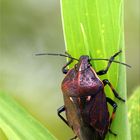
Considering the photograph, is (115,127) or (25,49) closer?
(115,127)

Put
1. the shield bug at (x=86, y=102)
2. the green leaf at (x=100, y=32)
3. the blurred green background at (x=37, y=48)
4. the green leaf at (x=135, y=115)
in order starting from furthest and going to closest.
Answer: the blurred green background at (x=37, y=48)
the shield bug at (x=86, y=102)
the green leaf at (x=135, y=115)
the green leaf at (x=100, y=32)

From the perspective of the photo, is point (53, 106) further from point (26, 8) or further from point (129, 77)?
point (26, 8)

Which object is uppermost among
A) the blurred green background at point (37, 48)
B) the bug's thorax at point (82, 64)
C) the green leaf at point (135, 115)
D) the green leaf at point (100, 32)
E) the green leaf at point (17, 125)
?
the green leaf at point (100, 32)

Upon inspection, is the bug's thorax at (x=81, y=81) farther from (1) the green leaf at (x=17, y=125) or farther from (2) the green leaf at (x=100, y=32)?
(1) the green leaf at (x=17, y=125)

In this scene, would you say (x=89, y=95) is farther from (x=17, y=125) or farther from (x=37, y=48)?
(x=37, y=48)

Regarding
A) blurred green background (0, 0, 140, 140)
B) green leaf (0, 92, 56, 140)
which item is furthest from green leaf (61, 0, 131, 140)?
blurred green background (0, 0, 140, 140)

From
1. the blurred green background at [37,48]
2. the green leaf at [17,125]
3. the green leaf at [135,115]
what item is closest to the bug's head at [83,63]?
the green leaf at [135,115]

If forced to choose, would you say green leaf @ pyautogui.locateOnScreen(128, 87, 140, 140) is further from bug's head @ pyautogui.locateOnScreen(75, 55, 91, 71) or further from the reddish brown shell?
bug's head @ pyautogui.locateOnScreen(75, 55, 91, 71)

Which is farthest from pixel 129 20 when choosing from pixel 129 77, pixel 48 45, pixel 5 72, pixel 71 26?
pixel 71 26
